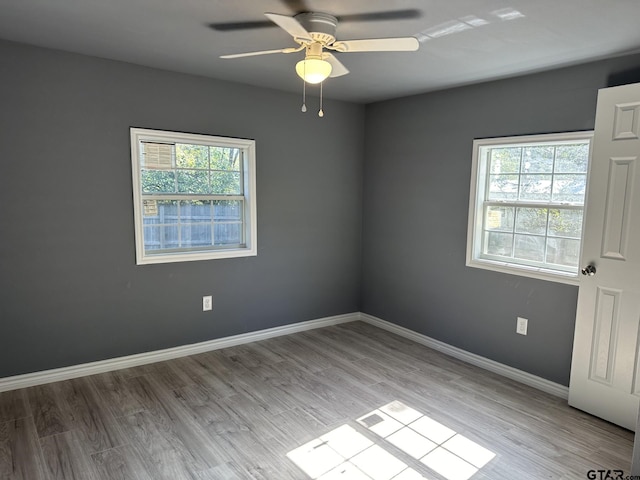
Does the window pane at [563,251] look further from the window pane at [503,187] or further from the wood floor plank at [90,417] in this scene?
the wood floor plank at [90,417]

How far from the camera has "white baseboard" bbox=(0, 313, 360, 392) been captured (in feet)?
9.93

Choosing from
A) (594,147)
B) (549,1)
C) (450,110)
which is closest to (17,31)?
(549,1)

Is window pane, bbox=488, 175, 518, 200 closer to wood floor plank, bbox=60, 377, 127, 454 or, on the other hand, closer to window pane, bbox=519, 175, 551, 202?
window pane, bbox=519, 175, 551, 202

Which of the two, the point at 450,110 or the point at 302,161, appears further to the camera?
→ the point at 302,161

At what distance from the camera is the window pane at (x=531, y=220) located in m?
3.24

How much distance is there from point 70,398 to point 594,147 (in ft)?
13.1

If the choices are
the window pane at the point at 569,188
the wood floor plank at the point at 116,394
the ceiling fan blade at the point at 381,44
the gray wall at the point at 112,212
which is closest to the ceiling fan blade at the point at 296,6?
the ceiling fan blade at the point at 381,44

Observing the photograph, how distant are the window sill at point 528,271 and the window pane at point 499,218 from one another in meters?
0.30

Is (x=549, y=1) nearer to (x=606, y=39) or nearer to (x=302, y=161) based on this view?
(x=606, y=39)

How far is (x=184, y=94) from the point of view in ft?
11.4

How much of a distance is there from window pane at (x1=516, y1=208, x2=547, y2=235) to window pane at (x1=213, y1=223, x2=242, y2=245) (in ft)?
8.28

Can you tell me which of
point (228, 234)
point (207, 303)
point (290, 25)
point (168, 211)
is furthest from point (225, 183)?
point (290, 25)

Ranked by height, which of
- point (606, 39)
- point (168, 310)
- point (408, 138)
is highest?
point (606, 39)

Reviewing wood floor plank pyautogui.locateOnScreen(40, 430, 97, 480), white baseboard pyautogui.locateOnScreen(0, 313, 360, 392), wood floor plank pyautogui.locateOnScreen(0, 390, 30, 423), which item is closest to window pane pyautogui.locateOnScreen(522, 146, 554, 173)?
white baseboard pyautogui.locateOnScreen(0, 313, 360, 392)
